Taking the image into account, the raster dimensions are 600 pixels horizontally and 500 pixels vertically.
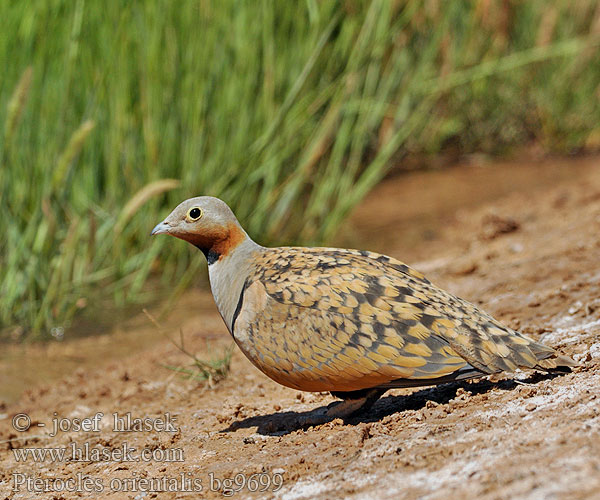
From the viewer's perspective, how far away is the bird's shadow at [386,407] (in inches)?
129

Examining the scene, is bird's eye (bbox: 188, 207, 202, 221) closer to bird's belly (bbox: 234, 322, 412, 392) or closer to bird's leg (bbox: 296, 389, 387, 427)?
bird's belly (bbox: 234, 322, 412, 392)

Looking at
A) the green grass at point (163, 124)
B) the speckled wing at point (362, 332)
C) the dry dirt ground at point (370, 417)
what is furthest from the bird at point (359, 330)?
the green grass at point (163, 124)

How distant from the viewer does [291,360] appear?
3.13 m

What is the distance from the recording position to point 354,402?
331cm

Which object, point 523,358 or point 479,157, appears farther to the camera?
point 479,157

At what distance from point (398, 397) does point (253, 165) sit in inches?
109

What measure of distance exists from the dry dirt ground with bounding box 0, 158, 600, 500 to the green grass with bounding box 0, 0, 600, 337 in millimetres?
539

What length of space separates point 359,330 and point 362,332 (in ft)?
0.05

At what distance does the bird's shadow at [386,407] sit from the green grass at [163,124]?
1.69 m

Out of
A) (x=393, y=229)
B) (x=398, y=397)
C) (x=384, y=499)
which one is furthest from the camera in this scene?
(x=393, y=229)

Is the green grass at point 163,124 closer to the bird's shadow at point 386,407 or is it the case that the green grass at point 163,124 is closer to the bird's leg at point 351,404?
the bird's shadow at point 386,407

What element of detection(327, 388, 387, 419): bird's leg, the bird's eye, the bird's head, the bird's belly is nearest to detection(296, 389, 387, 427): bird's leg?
detection(327, 388, 387, 419): bird's leg

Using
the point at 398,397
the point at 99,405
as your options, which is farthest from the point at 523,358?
the point at 99,405

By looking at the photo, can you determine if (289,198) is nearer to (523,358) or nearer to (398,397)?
(398,397)
